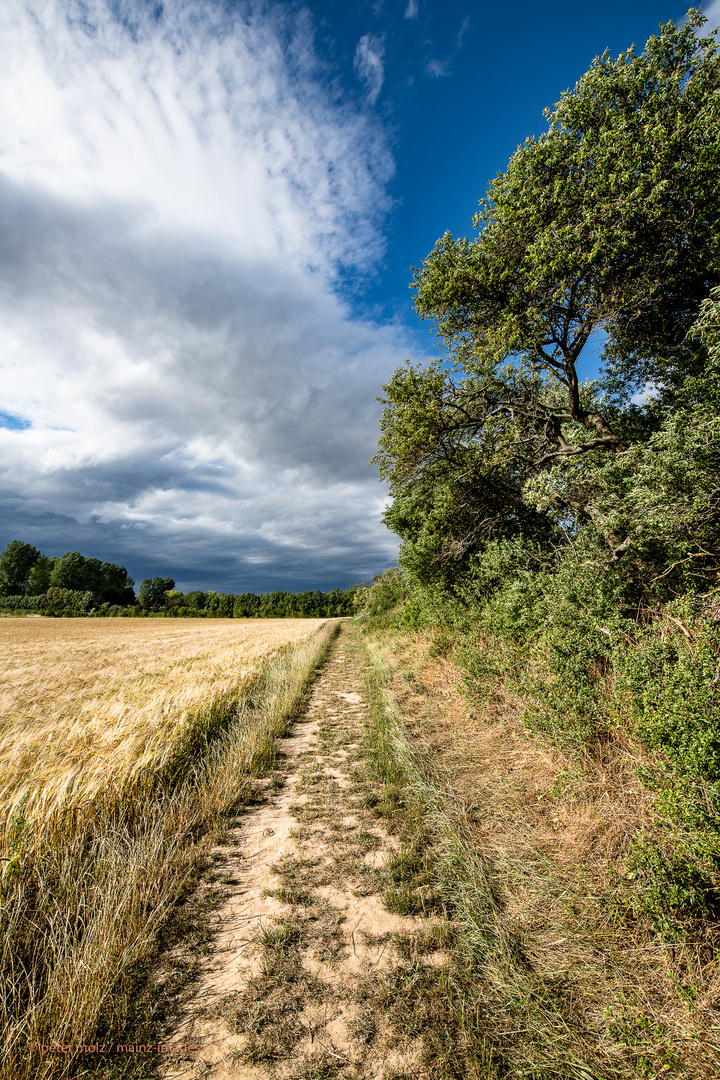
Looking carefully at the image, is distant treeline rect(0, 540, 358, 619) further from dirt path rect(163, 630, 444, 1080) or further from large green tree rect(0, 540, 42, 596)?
dirt path rect(163, 630, 444, 1080)

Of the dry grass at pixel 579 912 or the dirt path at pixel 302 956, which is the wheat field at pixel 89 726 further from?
the dry grass at pixel 579 912

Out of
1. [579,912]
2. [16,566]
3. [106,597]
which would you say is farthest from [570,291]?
[16,566]

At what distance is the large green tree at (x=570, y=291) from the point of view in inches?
248

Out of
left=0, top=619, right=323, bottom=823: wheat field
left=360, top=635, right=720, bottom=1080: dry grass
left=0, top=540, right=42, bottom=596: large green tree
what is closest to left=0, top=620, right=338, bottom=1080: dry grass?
left=0, top=619, right=323, bottom=823: wheat field

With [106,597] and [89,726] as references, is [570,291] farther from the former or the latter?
[106,597]

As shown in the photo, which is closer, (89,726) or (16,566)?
(89,726)

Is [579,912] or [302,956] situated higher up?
[579,912]

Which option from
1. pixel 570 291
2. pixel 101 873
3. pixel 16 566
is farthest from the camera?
pixel 16 566

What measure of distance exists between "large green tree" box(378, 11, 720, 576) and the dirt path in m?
5.69

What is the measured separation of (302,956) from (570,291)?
1076 centimetres

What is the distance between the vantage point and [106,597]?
112 metres

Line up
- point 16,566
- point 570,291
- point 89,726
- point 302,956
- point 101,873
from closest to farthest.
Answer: point 302,956
point 101,873
point 89,726
point 570,291
point 16,566

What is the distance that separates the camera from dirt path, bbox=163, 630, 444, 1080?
2.45m

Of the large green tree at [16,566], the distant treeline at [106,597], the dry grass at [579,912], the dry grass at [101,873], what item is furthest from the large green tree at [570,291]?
the large green tree at [16,566]
